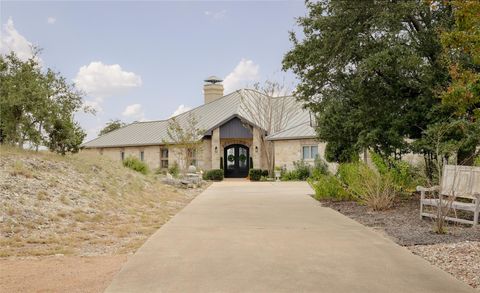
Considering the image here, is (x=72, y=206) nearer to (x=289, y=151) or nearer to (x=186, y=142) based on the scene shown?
(x=186, y=142)

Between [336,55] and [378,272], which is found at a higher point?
[336,55]

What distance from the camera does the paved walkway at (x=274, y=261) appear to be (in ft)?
16.3

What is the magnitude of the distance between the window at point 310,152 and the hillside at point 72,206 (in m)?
12.1

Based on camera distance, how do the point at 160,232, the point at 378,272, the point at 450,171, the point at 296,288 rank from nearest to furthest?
1. the point at 296,288
2. the point at 378,272
3. the point at 160,232
4. the point at 450,171

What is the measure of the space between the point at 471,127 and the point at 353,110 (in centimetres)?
319

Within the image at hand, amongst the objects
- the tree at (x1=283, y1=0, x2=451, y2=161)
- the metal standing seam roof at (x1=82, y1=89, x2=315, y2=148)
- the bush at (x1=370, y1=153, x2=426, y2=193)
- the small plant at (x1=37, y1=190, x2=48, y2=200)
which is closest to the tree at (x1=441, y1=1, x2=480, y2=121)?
the tree at (x1=283, y1=0, x2=451, y2=161)

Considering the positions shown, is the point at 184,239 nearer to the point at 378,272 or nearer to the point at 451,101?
the point at 378,272

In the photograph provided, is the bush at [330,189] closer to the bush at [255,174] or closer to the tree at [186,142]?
the tree at [186,142]

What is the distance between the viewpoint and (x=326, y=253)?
21.4ft

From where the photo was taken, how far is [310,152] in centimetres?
2662

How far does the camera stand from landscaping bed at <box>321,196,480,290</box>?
5938mm

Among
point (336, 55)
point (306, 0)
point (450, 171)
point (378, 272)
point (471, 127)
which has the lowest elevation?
point (378, 272)

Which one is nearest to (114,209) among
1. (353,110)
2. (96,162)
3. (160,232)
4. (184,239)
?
(160,232)

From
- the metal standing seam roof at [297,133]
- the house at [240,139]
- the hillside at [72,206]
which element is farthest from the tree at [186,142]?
the hillside at [72,206]
